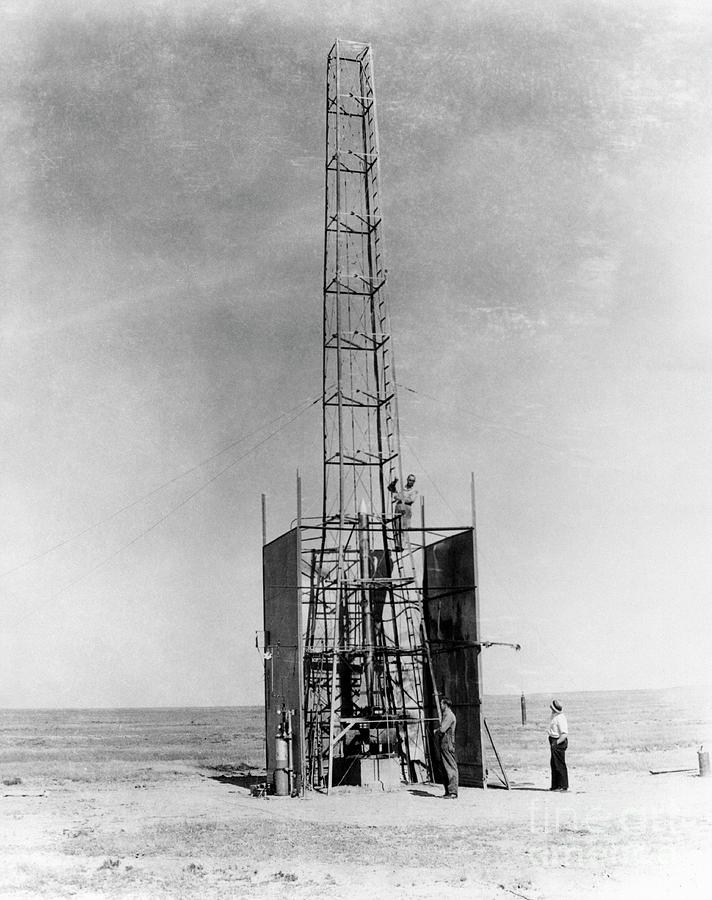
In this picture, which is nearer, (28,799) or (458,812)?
(458,812)

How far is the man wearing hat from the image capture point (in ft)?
59.8

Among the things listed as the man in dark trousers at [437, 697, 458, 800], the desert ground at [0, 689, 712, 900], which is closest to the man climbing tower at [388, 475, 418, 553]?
the man in dark trousers at [437, 697, 458, 800]

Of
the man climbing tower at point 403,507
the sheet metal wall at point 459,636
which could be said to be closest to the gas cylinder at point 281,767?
the sheet metal wall at point 459,636

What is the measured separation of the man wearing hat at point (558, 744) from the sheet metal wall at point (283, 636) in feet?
15.8

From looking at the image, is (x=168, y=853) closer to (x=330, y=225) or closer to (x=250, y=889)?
(x=250, y=889)

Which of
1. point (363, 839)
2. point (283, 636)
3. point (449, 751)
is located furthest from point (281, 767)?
point (363, 839)

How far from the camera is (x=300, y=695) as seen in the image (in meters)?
19.9

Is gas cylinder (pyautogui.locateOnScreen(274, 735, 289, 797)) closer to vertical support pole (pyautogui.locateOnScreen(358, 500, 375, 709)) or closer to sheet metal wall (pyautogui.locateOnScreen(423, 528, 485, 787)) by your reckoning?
vertical support pole (pyautogui.locateOnScreen(358, 500, 375, 709))

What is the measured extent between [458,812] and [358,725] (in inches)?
212

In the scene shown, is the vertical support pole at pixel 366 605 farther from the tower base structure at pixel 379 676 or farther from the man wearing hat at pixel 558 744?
the man wearing hat at pixel 558 744

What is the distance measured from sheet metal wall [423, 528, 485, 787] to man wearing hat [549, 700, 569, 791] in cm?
158

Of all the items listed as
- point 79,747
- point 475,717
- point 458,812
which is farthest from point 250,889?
point 79,747

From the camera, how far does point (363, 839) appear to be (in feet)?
46.4

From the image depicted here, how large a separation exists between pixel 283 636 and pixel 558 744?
6074 millimetres
